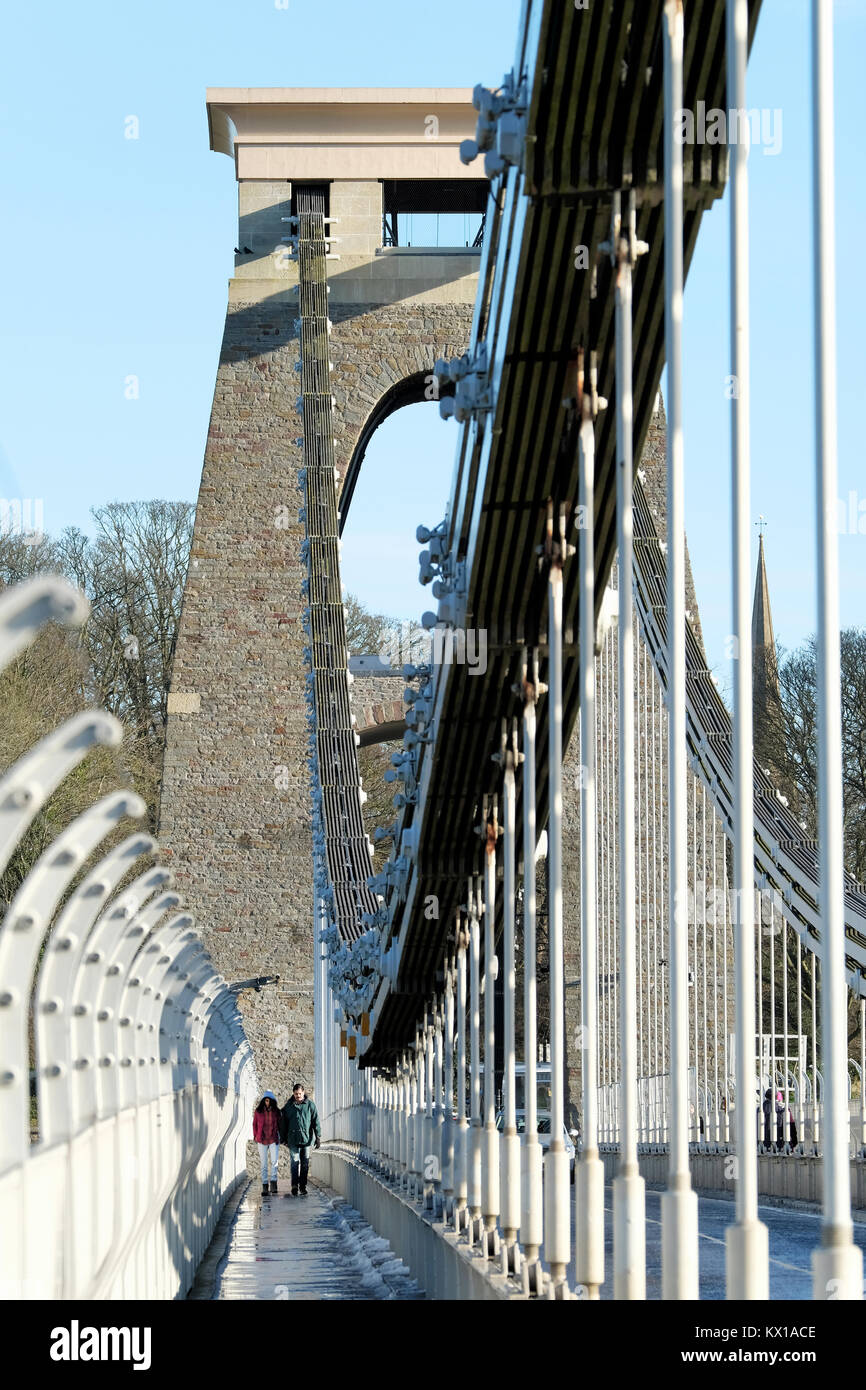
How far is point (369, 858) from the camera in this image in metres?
27.8

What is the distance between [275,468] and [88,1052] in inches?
1470

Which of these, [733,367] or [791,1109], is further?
[791,1109]

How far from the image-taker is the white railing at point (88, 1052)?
13.3 ft

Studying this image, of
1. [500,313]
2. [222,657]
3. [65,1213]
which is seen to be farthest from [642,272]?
[222,657]

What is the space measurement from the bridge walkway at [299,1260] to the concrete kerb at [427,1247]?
115mm

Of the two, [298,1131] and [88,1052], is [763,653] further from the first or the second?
[88,1052]

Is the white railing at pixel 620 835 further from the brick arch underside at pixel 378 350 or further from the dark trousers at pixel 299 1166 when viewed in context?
the brick arch underside at pixel 378 350

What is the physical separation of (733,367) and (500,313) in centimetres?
276

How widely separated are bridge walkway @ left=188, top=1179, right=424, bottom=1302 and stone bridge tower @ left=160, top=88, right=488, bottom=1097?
22.1 meters

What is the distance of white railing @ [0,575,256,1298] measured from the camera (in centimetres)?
404

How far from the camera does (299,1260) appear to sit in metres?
13.3

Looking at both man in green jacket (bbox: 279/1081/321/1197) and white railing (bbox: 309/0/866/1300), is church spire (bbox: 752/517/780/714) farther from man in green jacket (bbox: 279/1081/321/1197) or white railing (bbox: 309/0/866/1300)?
white railing (bbox: 309/0/866/1300)

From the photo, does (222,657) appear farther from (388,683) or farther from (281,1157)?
(281,1157)
